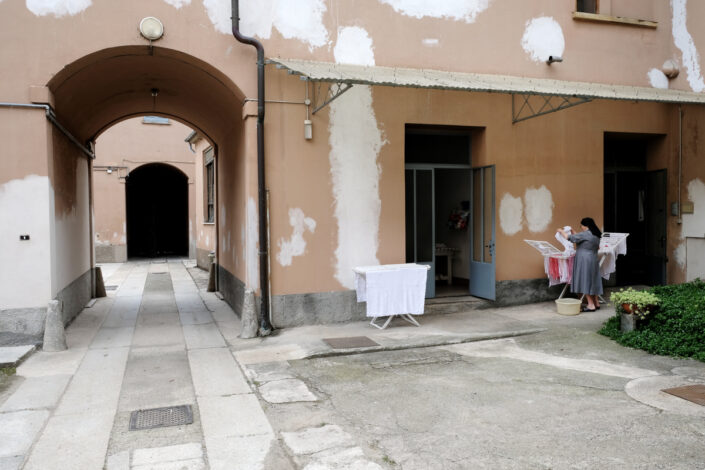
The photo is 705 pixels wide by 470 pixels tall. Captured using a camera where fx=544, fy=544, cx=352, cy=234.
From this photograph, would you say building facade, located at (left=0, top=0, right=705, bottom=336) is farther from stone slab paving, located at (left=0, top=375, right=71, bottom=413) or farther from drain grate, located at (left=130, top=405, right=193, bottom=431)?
drain grate, located at (left=130, top=405, right=193, bottom=431)

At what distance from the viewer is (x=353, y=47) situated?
8250 mm

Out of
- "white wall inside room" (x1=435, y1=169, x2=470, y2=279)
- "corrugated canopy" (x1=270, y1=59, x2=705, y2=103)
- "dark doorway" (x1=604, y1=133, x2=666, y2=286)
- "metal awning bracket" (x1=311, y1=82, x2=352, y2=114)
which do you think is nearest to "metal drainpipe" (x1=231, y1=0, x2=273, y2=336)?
"corrugated canopy" (x1=270, y1=59, x2=705, y2=103)

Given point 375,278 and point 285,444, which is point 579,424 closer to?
point 285,444

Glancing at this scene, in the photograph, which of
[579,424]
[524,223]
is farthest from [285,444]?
[524,223]

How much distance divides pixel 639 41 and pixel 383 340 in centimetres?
741

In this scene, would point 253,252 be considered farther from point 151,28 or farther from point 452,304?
point 452,304

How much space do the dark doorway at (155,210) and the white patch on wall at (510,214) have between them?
56.7 feet

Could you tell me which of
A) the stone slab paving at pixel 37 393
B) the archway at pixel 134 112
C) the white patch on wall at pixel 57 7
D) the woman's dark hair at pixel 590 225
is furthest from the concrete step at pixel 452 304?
the white patch on wall at pixel 57 7

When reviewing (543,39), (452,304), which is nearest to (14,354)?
(452,304)

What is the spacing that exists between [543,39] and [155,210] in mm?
18743

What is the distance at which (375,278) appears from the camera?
7703 millimetres

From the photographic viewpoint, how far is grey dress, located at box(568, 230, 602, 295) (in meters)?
8.74

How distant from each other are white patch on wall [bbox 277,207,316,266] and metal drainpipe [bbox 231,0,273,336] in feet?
0.89

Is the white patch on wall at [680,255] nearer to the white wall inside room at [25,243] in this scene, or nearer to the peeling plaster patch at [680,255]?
the peeling plaster patch at [680,255]
